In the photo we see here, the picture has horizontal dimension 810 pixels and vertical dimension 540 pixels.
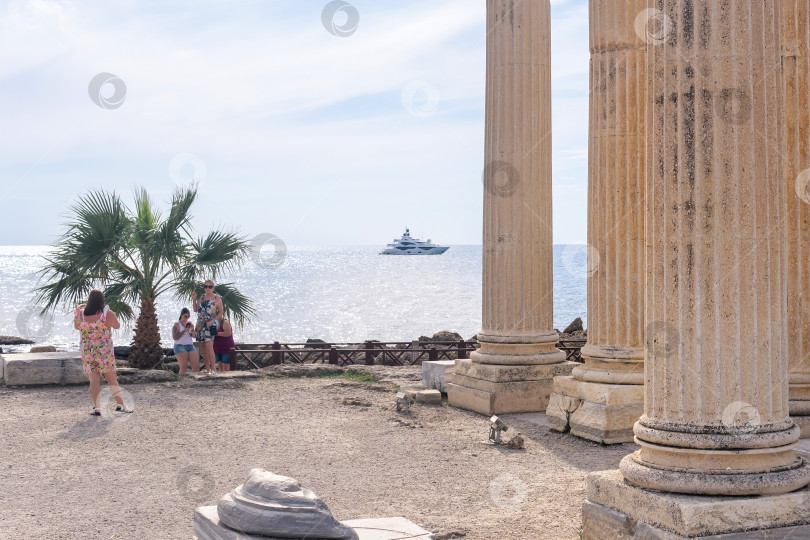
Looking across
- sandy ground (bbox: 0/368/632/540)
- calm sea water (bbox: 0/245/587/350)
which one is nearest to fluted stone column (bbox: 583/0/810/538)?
sandy ground (bbox: 0/368/632/540)

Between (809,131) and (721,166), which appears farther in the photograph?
(809,131)

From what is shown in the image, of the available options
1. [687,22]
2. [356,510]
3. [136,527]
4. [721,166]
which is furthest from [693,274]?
[136,527]

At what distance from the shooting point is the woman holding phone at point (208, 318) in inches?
609

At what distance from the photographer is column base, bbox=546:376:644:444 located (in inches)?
370

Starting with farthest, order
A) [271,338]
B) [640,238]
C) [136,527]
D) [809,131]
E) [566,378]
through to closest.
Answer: [271,338], [566,378], [640,238], [809,131], [136,527]

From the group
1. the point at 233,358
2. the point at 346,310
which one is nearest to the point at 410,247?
the point at 346,310

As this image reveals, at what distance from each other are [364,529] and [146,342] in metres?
12.5

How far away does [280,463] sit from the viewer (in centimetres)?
868

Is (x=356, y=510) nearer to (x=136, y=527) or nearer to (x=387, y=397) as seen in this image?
(x=136, y=527)

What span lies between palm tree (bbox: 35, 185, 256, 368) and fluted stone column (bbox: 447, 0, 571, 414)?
6.17 meters

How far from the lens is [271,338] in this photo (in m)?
67.9

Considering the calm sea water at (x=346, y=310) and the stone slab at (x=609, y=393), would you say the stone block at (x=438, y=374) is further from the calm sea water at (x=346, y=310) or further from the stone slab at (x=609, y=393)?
the calm sea water at (x=346, y=310)

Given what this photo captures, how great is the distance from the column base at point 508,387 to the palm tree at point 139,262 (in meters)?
5.97

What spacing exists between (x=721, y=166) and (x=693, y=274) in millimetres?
675
